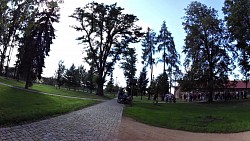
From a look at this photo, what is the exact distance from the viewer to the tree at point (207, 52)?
4628cm

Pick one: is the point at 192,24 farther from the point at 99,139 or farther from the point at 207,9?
the point at 99,139

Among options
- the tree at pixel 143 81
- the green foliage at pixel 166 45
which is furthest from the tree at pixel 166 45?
the tree at pixel 143 81

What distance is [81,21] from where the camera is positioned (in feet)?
166

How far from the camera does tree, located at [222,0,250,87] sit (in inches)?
1553

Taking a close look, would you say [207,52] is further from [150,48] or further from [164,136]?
[164,136]

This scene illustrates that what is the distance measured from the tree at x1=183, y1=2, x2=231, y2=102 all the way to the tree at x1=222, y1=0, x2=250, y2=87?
9.24 ft

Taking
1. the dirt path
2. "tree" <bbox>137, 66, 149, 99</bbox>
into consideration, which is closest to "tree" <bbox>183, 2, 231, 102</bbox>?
the dirt path

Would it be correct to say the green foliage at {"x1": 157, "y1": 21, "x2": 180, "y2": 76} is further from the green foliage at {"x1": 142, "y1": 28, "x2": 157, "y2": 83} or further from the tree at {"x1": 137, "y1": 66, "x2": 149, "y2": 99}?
the tree at {"x1": 137, "y1": 66, "x2": 149, "y2": 99}

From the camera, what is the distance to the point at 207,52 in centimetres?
4744

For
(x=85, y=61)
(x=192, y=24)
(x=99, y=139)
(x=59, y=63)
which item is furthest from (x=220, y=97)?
(x=59, y=63)

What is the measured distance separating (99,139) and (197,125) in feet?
28.4

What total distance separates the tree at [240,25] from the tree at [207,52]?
2816 millimetres

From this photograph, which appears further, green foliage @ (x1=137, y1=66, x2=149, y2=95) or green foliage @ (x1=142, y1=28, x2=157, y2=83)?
green foliage @ (x1=137, y1=66, x2=149, y2=95)

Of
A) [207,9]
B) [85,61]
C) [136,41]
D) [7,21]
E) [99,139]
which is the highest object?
[207,9]
